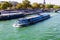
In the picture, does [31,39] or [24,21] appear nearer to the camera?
[31,39]

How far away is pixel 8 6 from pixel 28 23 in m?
34.2

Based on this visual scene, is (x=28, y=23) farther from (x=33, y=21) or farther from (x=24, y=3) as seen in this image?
(x=24, y=3)

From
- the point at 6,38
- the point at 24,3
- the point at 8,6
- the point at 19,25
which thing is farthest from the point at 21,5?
the point at 6,38

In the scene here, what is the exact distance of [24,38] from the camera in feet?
57.6

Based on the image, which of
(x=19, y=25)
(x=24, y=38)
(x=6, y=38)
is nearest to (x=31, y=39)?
(x=24, y=38)

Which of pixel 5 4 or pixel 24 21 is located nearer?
pixel 24 21

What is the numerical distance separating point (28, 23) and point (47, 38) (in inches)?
393

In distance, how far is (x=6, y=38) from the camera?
17.7m

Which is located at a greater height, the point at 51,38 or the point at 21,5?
the point at 51,38

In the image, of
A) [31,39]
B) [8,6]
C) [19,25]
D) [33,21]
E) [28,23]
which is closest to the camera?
[31,39]

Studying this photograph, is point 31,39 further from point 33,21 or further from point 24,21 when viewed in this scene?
point 33,21

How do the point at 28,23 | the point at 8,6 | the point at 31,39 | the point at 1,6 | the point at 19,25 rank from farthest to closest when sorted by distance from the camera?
1. the point at 8,6
2. the point at 1,6
3. the point at 28,23
4. the point at 19,25
5. the point at 31,39

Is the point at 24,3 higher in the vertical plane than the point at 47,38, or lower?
lower

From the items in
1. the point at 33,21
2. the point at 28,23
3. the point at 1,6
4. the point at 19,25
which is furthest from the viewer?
the point at 1,6
